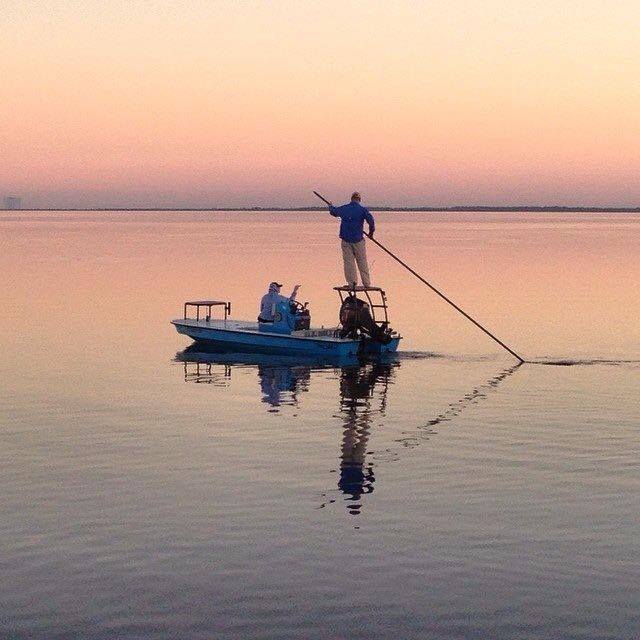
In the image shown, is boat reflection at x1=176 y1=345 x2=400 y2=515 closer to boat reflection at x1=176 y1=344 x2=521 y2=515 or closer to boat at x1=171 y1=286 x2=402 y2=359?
boat reflection at x1=176 y1=344 x2=521 y2=515

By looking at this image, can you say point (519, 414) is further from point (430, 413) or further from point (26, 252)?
point (26, 252)

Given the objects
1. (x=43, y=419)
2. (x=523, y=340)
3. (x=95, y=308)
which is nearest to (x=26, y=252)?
(x=95, y=308)

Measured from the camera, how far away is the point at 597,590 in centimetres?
1440

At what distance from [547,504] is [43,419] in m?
11.9

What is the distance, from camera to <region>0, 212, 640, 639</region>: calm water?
1377cm

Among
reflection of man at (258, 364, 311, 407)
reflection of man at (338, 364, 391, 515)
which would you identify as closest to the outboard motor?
reflection of man at (338, 364, 391, 515)

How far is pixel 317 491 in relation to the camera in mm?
19469

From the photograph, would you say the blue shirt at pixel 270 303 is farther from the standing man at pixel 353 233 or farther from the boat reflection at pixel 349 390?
the standing man at pixel 353 233

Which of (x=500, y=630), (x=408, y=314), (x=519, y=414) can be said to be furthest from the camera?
(x=408, y=314)

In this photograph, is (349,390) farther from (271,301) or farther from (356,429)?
(271,301)

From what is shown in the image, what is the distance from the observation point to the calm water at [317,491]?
1377cm

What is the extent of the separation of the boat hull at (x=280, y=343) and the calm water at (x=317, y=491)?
67 centimetres

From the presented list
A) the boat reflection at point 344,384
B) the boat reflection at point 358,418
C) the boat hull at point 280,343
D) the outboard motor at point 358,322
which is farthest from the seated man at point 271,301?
the boat reflection at point 358,418

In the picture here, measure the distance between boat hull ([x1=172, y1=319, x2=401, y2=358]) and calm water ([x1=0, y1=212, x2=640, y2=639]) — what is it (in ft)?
2.21
